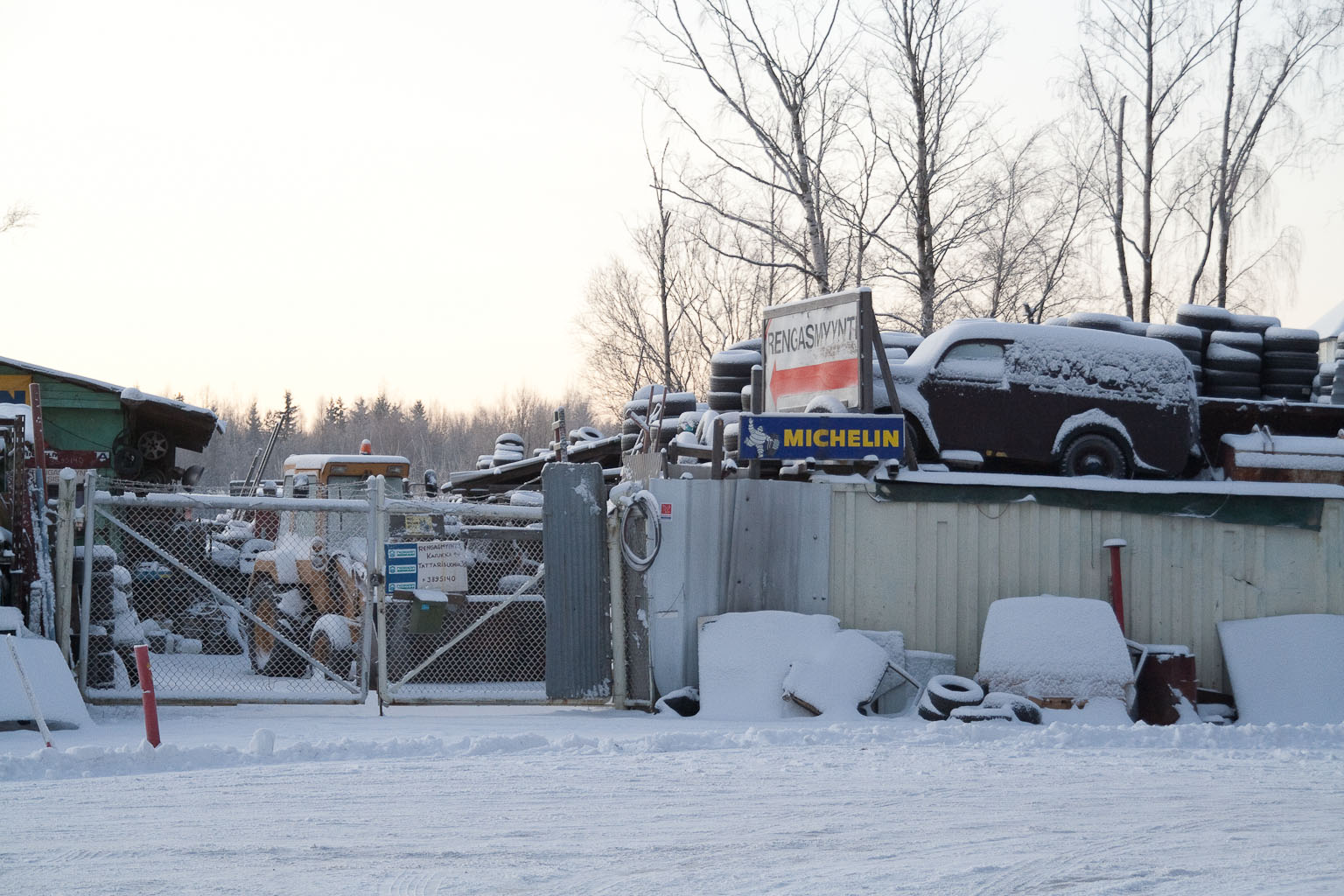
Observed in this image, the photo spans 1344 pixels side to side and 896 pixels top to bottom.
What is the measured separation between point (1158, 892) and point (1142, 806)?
1.65m

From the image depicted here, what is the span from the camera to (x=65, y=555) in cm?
962

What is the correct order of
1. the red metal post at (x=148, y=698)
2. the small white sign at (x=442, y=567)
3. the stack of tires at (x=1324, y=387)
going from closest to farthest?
the red metal post at (x=148, y=698) < the small white sign at (x=442, y=567) < the stack of tires at (x=1324, y=387)

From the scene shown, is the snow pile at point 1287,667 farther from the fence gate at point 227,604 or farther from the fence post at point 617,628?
the fence gate at point 227,604

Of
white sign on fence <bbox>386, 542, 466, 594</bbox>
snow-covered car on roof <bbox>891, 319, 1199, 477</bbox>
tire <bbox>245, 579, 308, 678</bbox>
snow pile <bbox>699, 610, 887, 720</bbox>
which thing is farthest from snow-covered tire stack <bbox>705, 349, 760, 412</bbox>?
snow pile <bbox>699, 610, 887, 720</bbox>

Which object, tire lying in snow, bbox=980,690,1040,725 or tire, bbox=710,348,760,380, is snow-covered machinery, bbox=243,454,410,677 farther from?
tire lying in snow, bbox=980,690,1040,725

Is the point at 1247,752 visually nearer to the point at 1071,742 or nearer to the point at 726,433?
the point at 1071,742

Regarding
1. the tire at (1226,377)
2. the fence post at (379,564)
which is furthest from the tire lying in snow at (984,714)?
the tire at (1226,377)

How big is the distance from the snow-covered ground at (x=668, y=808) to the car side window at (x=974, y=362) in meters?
4.54

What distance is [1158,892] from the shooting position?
16.6ft

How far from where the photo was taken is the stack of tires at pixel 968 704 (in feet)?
31.3

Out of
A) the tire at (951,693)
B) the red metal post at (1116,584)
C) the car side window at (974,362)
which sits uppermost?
the car side window at (974,362)

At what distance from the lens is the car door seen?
12.8 meters

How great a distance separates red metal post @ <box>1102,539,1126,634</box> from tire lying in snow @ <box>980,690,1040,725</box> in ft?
5.05

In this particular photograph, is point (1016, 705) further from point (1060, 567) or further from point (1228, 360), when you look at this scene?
point (1228, 360)
